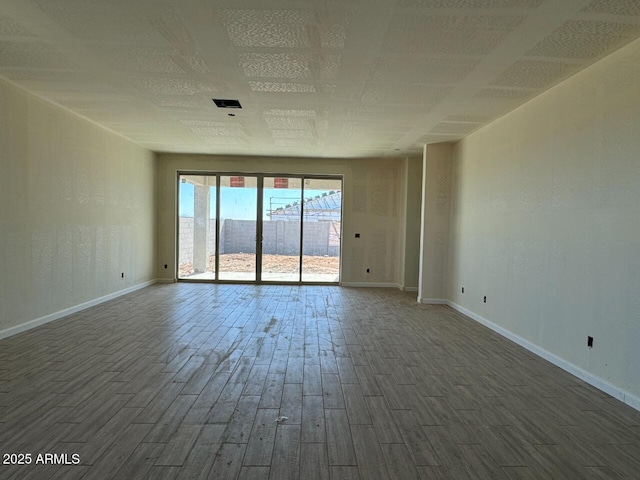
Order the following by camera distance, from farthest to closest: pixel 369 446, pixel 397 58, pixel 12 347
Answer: pixel 12 347, pixel 397 58, pixel 369 446

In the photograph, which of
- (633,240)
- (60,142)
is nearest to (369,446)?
(633,240)

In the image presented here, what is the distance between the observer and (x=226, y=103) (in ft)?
13.9

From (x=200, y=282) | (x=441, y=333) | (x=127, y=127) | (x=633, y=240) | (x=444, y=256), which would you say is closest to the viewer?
(x=633, y=240)

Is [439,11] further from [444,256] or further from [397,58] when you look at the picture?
[444,256]

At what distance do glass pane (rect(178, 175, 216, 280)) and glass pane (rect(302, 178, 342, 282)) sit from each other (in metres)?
2.07

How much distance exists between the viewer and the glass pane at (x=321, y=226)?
798 cm

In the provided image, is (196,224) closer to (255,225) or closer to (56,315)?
(255,225)

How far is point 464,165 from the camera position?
568cm

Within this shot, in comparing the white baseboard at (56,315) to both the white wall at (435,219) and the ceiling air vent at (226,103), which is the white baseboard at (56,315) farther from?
the white wall at (435,219)

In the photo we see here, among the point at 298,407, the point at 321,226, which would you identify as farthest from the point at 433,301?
the point at 298,407

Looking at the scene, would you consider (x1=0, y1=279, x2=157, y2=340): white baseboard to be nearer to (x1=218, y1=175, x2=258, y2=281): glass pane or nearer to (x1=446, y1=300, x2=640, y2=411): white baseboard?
(x1=218, y1=175, x2=258, y2=281): glass pane

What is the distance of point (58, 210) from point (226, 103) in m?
2.63

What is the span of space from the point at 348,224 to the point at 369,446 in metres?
6.00

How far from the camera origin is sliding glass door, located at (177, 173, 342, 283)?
7.91 metres
